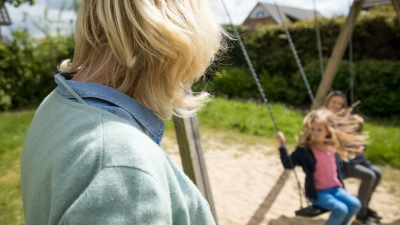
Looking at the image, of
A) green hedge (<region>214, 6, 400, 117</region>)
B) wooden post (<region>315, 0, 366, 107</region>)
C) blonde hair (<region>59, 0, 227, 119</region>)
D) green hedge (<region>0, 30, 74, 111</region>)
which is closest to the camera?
blonde hair (<region>59, 0, 227, 119</region>)

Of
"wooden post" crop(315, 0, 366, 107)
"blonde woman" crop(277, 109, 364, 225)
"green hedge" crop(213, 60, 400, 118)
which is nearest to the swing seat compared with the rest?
"blonde woman" crop(277, 109, 364, 225)

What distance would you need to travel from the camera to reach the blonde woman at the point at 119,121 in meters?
0.60

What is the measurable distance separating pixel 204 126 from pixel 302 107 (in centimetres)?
417

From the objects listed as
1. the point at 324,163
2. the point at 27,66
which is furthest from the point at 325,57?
the point at 27,66

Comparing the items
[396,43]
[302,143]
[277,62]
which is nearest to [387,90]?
[396,43]

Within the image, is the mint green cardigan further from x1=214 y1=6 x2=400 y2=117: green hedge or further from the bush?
the bush

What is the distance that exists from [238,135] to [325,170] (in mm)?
3916

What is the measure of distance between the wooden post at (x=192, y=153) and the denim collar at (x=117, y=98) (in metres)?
1.59

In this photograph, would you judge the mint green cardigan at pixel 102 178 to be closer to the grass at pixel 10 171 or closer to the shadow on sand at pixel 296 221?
the shadow on sand at pixel 296 221

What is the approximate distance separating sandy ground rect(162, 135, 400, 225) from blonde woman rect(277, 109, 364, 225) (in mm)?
682

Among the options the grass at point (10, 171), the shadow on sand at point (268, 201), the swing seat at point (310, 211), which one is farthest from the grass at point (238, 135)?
the swing seat at point (310, 211)

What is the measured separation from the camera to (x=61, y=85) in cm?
82

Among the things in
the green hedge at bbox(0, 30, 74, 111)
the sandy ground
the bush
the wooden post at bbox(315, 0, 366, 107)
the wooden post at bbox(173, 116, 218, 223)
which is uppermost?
the wooden post at bbox(315, 0, 366, 107)

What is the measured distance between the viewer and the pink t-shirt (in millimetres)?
3029
